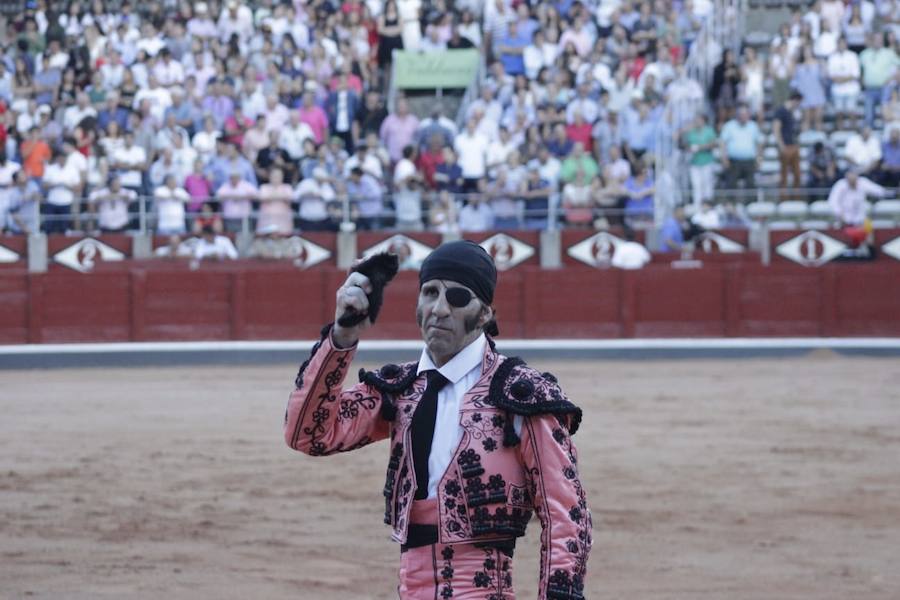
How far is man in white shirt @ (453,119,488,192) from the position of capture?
14688 millimetres

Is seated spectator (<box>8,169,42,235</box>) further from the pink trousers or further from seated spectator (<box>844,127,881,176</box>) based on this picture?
the pink trousers

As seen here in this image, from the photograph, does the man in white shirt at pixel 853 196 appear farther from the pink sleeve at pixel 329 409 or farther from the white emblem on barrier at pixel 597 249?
the pink sleeve at pixel 329 409

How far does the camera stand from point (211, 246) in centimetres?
1465

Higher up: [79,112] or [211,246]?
[79,112]

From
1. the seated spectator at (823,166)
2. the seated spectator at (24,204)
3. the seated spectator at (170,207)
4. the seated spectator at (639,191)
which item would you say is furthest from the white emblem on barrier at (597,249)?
the seated spectator at (24,204)

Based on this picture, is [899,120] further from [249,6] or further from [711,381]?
[249,6]

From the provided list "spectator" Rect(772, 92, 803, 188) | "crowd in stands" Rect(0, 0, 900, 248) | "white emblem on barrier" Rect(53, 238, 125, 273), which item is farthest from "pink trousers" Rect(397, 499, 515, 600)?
"spectator" Rect(772, 92, 803, 188)

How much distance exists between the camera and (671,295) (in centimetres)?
1490

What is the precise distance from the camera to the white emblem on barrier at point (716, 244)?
1512 cm

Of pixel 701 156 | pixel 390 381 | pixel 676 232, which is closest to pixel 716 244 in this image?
pixel 676 232

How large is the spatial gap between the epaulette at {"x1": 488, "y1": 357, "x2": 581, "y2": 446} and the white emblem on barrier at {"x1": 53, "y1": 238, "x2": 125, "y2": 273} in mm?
12478

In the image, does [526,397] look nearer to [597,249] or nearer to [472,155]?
[472,155]

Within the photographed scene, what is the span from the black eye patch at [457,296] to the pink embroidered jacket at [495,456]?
125mm

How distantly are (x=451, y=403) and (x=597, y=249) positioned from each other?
485 inches
